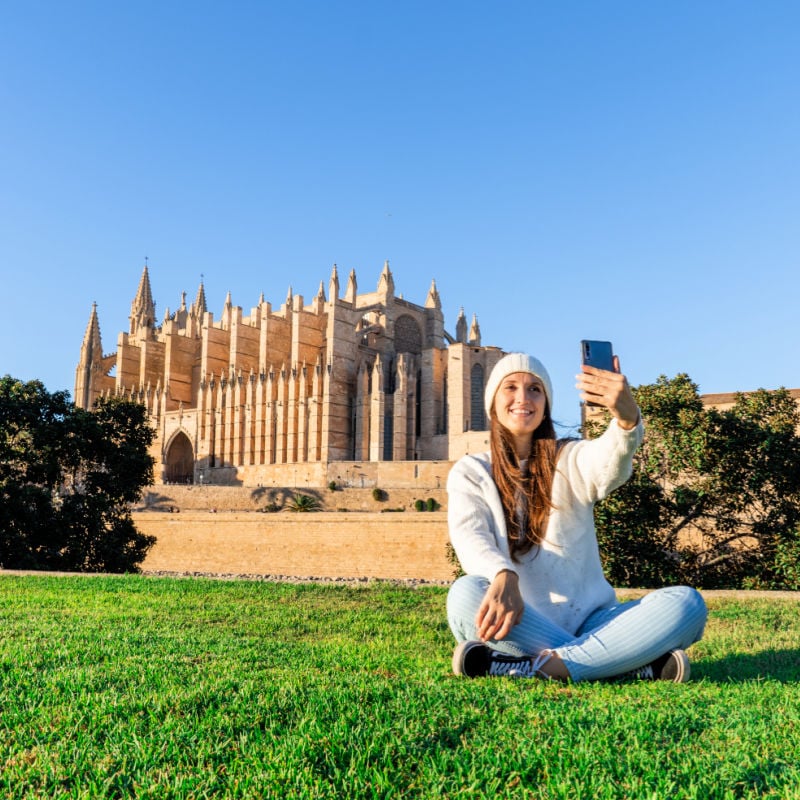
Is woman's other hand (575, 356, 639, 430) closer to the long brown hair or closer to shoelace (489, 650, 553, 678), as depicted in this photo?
the long brown hair

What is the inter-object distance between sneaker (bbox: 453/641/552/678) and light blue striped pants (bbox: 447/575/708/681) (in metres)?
0.03

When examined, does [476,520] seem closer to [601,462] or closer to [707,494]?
[601,462]

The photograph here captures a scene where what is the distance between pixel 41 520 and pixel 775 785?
1625 centimetres

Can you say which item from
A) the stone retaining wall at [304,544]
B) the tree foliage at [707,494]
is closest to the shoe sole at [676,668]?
the tree foliage at [707,494]

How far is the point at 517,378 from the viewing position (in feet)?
10.5

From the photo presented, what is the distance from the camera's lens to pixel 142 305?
58.6 meters

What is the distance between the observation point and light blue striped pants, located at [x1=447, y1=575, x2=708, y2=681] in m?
2.82

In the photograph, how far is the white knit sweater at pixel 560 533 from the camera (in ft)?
9.76

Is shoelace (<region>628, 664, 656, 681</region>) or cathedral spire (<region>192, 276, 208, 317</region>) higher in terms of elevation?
cathedral spire (<region>192, 276, 208, 317</region>)

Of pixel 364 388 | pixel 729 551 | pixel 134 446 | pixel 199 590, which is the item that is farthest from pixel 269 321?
pixel 199 590

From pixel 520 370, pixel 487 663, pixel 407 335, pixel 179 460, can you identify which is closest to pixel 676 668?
pixel 487 663

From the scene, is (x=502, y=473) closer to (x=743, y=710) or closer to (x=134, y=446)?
(x=743, y=710)

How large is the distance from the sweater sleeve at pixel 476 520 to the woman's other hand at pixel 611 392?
0.57 m

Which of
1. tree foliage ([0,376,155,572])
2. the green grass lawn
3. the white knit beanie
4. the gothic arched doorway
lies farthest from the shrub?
the white knit beanie
